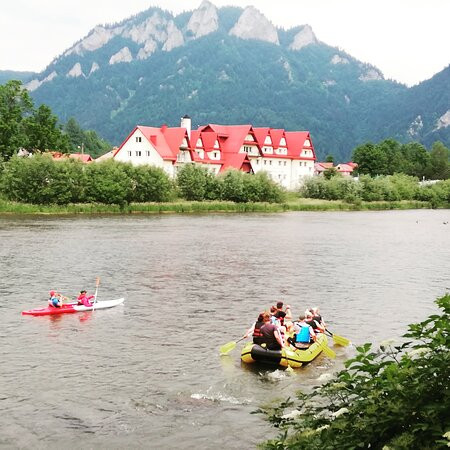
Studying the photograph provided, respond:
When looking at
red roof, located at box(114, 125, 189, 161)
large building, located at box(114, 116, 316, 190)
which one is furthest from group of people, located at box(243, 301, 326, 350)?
red roof, located at box(114, 125, 189, 161)

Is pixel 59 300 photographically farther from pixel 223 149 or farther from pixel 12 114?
pixel 223 149

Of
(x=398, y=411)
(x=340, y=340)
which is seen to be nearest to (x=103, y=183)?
(x=340, y=340)

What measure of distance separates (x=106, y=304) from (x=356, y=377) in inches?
707

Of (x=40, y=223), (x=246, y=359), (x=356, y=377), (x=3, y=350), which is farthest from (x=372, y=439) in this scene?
(x=40, y=223)

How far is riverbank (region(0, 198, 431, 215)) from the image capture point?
219 ft

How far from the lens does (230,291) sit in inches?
1119

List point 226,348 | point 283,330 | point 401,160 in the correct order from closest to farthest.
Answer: point 283,330 < point 226,348 < point 401,160

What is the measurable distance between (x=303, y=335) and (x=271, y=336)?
5.39 feet

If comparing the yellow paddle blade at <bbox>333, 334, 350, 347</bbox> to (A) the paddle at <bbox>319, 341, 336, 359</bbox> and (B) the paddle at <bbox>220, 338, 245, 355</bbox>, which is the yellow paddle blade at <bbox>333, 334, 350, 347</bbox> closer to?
(A) the paddle at <bbox>319, 341, 336, 359</bbox>

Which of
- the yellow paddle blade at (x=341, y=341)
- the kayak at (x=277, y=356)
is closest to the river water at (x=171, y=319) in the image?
the yellow paddle blade at (x=341, y=341)

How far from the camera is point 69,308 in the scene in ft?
75.8

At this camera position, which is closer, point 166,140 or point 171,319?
point 171,319

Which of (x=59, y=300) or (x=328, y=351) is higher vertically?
(x=59, y=300)

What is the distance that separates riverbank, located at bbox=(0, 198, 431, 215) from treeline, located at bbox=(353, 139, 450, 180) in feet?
172
